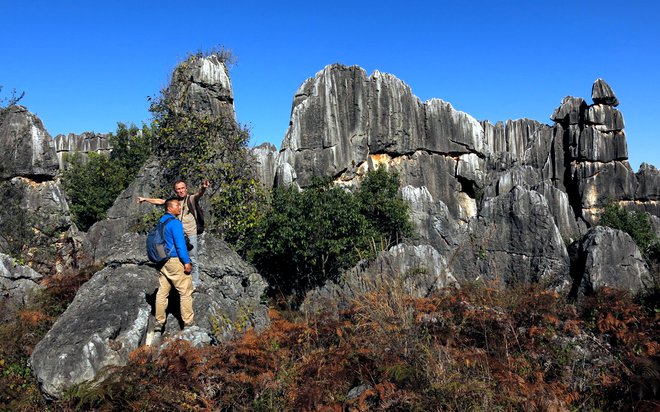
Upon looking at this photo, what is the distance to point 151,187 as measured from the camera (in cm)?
1259

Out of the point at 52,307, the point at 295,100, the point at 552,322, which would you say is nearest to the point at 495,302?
the point at 552,322

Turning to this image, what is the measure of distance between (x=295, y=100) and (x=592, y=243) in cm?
2315

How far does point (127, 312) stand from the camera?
5648 millimetres

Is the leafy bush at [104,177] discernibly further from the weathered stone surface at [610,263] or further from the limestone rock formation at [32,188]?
the weathered stone surface at [610,263]

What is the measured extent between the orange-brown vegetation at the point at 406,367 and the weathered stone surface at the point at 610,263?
8444 millimetres

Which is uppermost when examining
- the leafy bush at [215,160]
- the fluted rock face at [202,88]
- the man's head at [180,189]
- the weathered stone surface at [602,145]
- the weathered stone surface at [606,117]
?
the weathered stone surface at [606,117]

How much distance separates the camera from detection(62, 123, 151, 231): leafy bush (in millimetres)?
24125

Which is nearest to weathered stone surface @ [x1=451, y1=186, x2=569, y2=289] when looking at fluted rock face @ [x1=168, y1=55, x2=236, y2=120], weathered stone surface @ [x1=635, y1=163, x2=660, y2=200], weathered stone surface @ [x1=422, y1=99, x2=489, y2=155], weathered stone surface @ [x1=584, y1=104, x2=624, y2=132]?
fluted rock face @ [x1=168, y1=55, x2=236, y2=120]

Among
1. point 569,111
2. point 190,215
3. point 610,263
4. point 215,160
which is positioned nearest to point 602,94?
point 569,111

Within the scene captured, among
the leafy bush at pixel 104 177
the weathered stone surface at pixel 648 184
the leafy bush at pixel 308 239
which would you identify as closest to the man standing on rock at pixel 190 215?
the leafy bush at pixel 308 239

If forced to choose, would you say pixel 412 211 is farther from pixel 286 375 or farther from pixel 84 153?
pixel 84 153

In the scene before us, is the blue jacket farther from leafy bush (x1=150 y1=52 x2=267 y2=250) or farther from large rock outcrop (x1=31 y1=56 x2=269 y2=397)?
leafy bush (x1=150 y1=52 x2=267 y2=250)

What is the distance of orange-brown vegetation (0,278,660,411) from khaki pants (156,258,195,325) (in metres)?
0.91

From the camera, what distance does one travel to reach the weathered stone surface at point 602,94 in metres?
42.1
